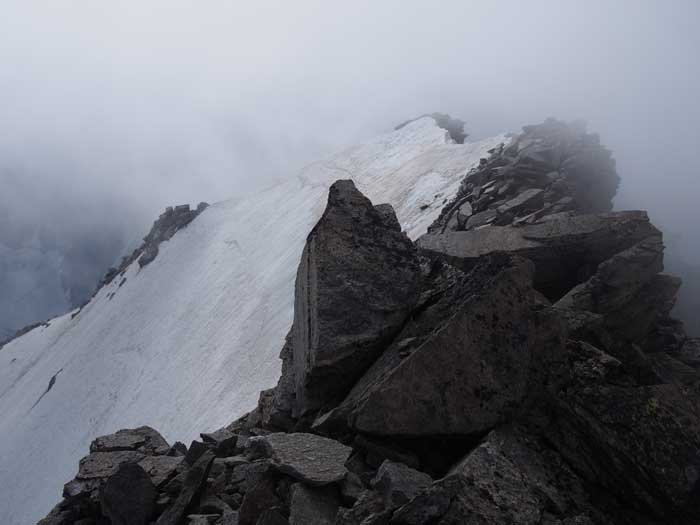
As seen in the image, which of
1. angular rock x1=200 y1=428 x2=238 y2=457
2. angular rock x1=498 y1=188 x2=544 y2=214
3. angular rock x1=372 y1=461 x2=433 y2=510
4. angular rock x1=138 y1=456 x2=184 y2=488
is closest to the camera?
angular rock x1=372 y1=461 x2=433 y2=510

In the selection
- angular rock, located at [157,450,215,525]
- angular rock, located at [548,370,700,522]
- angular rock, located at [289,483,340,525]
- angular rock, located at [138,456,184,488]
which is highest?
angular rock, located at [289,483,340,525]

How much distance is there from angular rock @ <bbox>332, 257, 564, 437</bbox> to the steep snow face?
17061 mm

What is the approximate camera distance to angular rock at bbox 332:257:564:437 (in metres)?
6.93

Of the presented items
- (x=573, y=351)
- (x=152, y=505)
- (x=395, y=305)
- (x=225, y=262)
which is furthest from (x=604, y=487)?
(x=225, y=262)

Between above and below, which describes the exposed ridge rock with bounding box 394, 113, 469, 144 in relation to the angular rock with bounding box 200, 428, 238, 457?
below

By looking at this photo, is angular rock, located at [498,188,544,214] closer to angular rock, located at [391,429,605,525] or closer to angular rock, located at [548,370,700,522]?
angular rock, located at [548,370,700,522]

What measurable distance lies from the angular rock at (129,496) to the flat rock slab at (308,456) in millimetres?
2670

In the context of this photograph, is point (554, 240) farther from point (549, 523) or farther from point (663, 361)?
point (549, 523)

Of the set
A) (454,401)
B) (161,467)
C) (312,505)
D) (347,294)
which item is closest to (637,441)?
(454,401)

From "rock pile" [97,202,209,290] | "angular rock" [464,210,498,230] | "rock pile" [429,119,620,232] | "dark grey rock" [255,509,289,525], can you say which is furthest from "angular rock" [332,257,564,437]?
"rock pile" [97,202,209,290]

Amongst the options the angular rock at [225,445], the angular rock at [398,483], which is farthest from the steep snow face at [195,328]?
the angular rock at [398,483]

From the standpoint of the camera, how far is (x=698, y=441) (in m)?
6.17

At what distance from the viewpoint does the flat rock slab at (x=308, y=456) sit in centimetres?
672

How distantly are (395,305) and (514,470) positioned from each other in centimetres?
346
